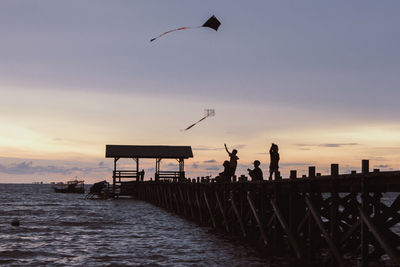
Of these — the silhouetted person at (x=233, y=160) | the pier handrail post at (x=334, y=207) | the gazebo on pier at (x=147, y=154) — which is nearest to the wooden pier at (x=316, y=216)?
the pier handrail post at (x=334, y=207)

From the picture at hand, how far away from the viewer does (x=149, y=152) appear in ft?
183

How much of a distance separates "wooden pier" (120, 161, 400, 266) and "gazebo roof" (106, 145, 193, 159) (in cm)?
2839

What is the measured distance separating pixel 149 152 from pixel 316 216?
43.1 m

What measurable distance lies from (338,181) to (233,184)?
30.4ft

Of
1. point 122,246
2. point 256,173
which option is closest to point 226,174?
point 256,173

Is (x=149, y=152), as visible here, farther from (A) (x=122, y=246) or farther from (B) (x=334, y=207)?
(B) (x=334, y=207)

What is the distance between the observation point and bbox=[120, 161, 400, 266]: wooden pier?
11.5m

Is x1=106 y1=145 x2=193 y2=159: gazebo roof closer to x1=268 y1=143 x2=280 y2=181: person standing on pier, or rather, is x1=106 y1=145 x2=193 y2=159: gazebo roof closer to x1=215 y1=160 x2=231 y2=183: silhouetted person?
x1=215 y1=160 x2=231 y2=183: silhouetted person

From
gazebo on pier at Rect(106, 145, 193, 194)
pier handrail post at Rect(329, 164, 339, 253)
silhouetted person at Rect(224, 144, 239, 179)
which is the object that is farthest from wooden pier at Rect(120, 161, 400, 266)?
gazebo on pier at Rect(106, 145, 193, 194)

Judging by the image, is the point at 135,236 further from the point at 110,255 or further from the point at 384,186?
the point at 384,186

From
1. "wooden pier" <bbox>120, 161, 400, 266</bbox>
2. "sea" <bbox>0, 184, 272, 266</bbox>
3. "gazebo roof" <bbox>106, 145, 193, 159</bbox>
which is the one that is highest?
"gazebo roof" <bbox>106, 145, 193, 159</bbox>

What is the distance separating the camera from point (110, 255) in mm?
17562

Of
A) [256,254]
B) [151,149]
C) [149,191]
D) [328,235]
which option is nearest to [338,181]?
[328,235]

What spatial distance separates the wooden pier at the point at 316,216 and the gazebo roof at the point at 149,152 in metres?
28.4
